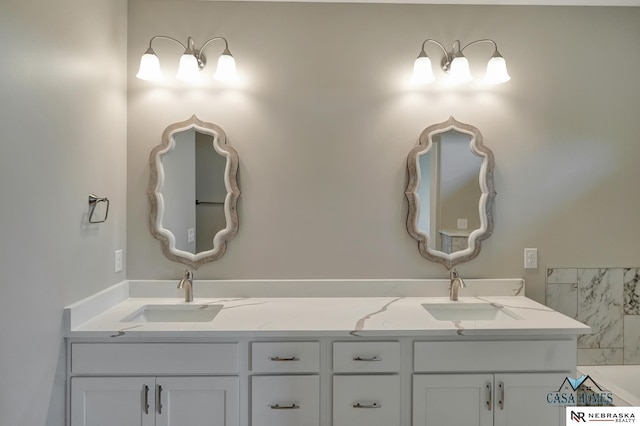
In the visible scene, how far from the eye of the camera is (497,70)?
212 centimetres

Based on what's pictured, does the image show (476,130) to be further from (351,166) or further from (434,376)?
(434,376)

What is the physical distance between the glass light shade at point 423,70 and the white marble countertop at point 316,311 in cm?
111

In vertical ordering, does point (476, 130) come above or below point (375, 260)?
above

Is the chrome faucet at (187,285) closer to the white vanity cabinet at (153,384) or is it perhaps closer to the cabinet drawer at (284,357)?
the white vanity cabinet at (153,384)

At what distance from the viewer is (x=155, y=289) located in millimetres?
2215

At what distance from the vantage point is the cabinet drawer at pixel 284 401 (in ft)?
5.59

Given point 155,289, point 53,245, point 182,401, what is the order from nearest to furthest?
point 53,245 < point 182,401 < point 155,289

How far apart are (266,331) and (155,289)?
863mm

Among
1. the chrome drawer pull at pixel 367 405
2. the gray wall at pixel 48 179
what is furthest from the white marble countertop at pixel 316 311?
the chrome drawer pull at pixel 367 405

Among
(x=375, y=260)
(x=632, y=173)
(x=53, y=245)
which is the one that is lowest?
(x=375, y=260)

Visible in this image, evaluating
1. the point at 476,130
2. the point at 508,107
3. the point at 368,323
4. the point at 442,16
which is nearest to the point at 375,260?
the point at 368,323

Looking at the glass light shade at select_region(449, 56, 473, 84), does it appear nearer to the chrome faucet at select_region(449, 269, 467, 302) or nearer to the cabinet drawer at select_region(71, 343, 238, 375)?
the chrome faucet at select_region(449, 269, 467, 302)
